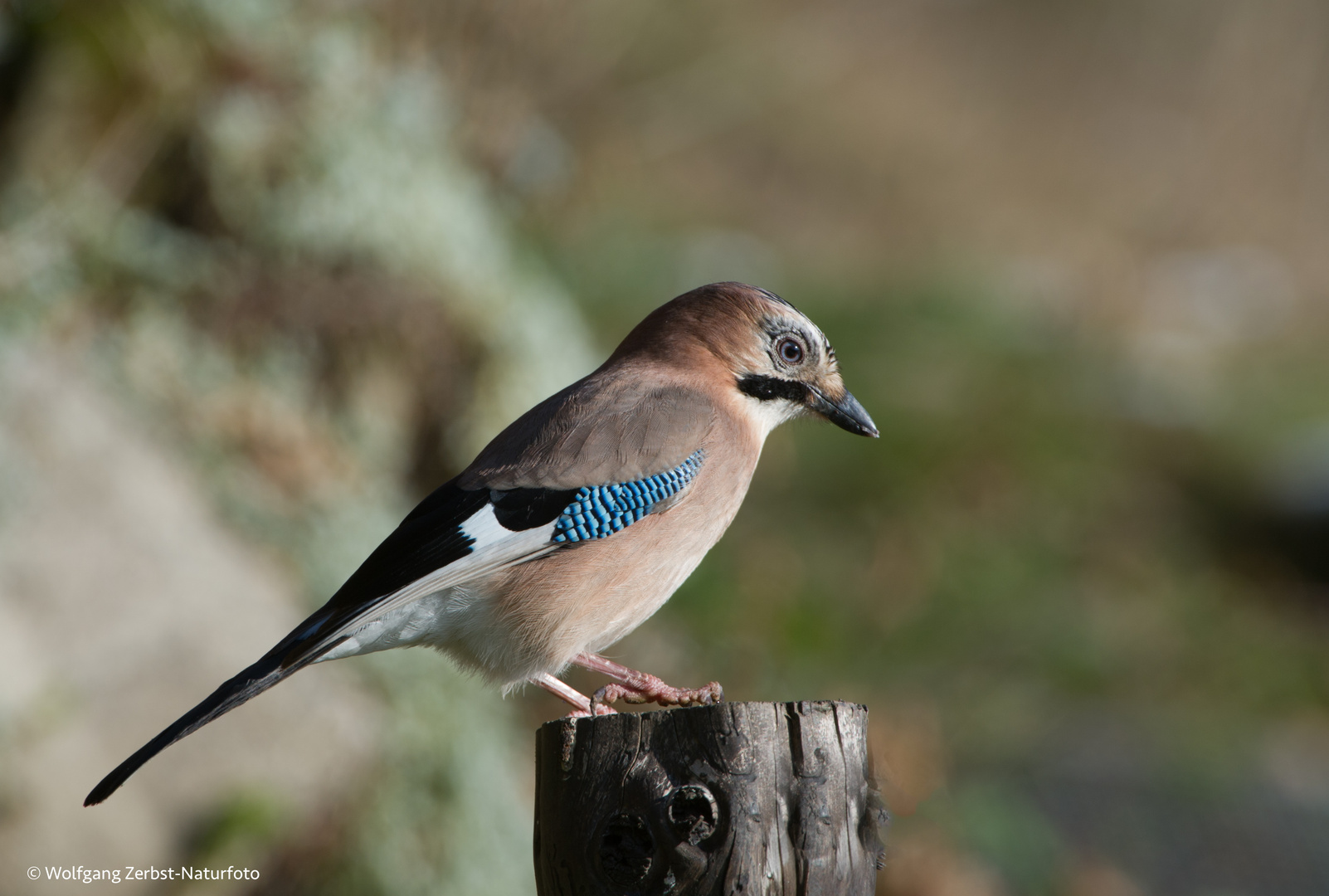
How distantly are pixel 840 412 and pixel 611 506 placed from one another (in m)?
0.85

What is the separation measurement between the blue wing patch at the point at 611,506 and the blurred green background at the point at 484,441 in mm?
918

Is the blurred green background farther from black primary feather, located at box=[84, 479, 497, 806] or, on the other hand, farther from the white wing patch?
black primary feather, located at box=[84, 479, 497, 806]

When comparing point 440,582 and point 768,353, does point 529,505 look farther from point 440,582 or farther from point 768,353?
point 768,353

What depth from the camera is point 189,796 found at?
443 cm

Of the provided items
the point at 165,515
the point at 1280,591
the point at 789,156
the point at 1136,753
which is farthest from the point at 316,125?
the point at 789,156

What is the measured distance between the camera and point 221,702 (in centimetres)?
269

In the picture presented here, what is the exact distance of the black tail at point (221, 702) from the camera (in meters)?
2.53

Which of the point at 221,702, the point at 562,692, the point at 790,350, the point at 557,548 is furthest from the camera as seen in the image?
the point at 790,350

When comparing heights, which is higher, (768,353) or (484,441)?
(484,441)

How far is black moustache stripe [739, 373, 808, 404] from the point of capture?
360cm

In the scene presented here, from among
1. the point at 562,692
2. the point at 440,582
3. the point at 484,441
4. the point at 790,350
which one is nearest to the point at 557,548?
the point at 440,582

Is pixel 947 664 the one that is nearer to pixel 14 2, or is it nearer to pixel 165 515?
pixel 165 515

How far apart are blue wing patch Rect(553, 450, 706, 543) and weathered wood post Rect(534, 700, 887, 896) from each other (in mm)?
762

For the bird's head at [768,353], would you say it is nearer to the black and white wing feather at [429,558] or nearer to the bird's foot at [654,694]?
the black and white wing feather at [429,558]
